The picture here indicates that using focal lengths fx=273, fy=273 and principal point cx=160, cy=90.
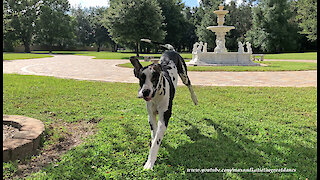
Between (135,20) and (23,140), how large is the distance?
28.9 m

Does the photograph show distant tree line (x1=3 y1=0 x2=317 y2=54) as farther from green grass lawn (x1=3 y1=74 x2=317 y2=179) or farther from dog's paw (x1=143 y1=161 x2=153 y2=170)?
dog's paw (x1=143 y1=161 x2=153 y2=170)

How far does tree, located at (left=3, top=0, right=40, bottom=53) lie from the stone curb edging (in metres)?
53.0

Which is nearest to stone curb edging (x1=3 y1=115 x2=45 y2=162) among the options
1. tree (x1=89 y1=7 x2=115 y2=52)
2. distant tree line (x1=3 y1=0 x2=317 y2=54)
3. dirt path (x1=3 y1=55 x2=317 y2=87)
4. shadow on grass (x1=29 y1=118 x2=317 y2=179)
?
shadow on grass (x1=29 y1=118 x2=317 y2=179)

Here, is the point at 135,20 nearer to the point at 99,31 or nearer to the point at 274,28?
the point at 274,28

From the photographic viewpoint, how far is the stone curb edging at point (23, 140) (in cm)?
339

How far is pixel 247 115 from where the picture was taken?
5.38 meters

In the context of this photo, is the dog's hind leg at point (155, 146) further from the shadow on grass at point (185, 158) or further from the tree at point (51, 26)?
the tree at point (51, 26)

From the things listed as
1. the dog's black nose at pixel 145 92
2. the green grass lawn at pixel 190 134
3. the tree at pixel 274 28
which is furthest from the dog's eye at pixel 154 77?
the tree at pixel 274 28

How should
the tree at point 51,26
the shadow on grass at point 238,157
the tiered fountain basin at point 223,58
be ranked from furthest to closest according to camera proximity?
the tree at point 51,26, the tiered fountain basin at point 223,58, the shadow on grass at point 238,157

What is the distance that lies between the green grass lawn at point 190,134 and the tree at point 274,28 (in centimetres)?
4291

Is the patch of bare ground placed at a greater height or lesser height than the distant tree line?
lesser

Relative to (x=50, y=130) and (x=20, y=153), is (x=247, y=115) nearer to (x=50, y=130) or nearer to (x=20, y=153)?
(x=50, y=130)

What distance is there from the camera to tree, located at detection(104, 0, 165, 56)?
31156 mm

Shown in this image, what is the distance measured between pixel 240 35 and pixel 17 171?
55.6 meters
